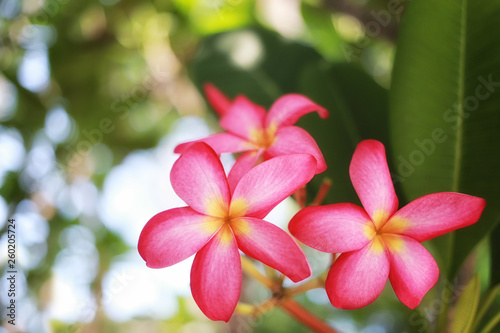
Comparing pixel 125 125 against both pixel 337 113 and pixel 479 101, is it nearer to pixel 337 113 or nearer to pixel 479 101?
pixel 337 113

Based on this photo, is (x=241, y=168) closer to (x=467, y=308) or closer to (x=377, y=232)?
(x=377, y=232)

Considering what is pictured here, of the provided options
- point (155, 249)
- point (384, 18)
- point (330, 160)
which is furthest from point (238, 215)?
point (384, 18)

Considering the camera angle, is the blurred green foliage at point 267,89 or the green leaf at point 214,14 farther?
the green leaf at point 214,14

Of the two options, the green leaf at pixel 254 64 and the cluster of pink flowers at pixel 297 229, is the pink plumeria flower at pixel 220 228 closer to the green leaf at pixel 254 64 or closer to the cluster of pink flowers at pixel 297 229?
the cluster of pink flowers at pixel 297 229

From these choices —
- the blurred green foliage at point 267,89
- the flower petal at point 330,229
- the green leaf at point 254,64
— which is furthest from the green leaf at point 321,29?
the flower petal at point 330,229

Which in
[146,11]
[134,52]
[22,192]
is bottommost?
[22,192]

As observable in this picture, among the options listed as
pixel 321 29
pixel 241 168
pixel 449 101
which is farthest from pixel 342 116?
pixel 321 29

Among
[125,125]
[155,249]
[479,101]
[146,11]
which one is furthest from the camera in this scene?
[125,125]

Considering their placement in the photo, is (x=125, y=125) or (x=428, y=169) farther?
(x=125, y=125)
